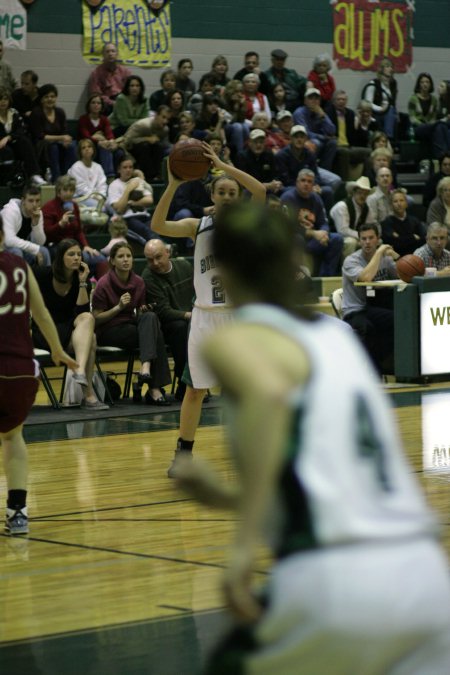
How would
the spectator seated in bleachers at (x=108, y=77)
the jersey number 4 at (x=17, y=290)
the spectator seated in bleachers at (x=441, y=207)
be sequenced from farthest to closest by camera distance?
the spectator seated in bleachers at (x=108, y=77), the spectator seated in bleachers at (x=441, y=207), the jersey number 4 at (x=17, y=290)

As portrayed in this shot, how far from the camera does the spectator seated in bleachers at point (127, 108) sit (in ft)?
56.3

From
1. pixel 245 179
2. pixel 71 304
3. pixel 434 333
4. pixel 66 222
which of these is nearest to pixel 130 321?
pixel 71 304

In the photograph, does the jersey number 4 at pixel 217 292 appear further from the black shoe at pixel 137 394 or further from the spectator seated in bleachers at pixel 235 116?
the spectator seated in bleachers at pixel 235 116

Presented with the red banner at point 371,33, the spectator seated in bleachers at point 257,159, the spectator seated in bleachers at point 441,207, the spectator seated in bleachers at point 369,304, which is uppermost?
the red banner at point 371,33

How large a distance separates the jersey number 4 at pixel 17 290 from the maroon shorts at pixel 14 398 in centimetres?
32

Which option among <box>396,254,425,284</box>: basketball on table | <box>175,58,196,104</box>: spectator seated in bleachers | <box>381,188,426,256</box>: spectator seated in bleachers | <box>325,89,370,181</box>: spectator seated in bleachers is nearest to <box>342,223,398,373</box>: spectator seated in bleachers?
<box>396,254,425,284</box>: basketball on table

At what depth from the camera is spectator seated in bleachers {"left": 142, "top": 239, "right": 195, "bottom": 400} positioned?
11.6m

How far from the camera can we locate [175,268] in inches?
476

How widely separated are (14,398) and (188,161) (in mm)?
2342

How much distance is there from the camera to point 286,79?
1939cm

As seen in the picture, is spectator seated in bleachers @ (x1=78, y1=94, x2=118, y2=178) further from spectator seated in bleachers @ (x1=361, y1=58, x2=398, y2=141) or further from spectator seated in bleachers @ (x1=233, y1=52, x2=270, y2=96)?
spectator seated in bleachers @ (x1=361, y1=58, x2=398, y2=141)

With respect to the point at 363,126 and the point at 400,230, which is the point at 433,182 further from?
the point at 400,230

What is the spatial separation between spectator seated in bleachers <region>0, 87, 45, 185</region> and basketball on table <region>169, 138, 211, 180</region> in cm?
680

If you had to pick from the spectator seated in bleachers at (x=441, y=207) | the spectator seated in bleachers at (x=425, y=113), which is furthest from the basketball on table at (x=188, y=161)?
the spectator seated in bleachers at (x=425, y=113)
